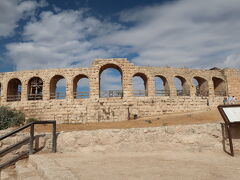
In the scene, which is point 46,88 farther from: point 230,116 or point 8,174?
point 230,116

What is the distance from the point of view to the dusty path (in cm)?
332

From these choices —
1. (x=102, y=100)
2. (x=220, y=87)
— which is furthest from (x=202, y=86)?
(x=102, y=100)

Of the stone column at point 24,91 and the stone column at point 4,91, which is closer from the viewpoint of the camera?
the stone column at point 24,91

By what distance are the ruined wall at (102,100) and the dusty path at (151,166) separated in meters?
12.0

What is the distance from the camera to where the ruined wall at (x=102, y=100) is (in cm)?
1777

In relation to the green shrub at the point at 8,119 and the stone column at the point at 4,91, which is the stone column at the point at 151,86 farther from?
the stone column at the point at 4,91

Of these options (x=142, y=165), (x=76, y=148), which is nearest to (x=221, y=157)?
(x=142, y=165)

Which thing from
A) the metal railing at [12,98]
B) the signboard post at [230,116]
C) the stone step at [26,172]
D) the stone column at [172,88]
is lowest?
the stone step at [26,172]

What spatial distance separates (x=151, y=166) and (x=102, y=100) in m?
14.3

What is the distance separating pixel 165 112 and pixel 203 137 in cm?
1351

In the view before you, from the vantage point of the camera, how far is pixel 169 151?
5371 mm

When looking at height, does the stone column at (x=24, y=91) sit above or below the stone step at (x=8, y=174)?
above

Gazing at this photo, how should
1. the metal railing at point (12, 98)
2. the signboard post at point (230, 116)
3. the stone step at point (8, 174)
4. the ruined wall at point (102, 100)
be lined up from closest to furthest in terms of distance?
the stone step at point (8, 174) → the signboard post at point (230, 116) → the ruined wall at point (102, 100) → the metal railing at point (12, 98)

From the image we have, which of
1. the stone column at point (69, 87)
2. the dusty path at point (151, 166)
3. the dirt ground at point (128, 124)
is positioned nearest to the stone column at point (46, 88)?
the stone column at point (69, 87)
